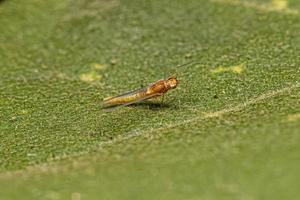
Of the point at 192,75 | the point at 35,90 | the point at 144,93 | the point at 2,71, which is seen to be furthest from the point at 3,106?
the point at 192,75

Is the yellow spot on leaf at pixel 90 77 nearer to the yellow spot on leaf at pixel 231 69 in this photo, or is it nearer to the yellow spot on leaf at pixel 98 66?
the yellow spot on leaf at pixel 98 66

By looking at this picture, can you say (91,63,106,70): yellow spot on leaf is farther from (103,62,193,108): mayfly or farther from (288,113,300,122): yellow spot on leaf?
(288,113,300,122): yellow spot on leaf

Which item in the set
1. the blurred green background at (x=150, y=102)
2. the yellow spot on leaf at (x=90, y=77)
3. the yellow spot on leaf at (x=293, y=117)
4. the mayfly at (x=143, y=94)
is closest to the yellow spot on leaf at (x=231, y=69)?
the blurred green background at (x=150, y=102)

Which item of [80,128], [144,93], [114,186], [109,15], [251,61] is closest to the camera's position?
[114,186]

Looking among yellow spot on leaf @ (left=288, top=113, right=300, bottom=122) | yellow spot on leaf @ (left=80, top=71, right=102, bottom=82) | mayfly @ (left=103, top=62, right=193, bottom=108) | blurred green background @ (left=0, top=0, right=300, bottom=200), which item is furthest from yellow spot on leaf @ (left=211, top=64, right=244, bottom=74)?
yellow spot on leaf @ (left=288, top=113, right=300, bottom=122)

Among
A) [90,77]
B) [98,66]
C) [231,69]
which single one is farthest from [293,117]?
[98,66]

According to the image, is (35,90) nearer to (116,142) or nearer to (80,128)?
(80,128)

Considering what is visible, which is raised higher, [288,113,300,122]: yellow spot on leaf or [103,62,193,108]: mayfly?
[288,113,300,122]: yellow spot on leaf
